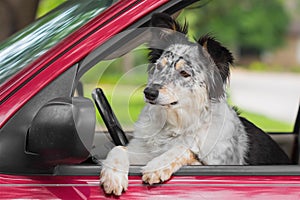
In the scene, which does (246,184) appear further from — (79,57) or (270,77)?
(270,77)

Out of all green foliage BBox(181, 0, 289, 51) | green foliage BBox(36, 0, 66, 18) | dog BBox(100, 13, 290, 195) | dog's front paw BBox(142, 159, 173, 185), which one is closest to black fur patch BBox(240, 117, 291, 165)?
dog BBox(100, 13, 290, 195)

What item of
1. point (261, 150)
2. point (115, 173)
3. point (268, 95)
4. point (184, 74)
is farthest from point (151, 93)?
point (268, 95)

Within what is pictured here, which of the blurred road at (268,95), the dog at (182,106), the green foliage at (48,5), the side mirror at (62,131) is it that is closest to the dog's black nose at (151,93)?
the dog at (182,106)

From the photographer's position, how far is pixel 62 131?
229cm

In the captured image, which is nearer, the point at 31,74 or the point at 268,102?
the point at 31,74

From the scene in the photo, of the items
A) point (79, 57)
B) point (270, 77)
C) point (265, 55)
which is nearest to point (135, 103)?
point (79, 57)

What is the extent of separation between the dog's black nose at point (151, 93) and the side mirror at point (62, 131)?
11.3 inches

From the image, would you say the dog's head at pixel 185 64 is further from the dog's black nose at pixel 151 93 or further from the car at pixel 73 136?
the car at pixel 73 136

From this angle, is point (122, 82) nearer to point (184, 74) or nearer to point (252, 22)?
point (184, 74)

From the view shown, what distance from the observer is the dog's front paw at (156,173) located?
2.42 m

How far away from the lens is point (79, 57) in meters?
2.43

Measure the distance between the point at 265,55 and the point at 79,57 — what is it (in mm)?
44087

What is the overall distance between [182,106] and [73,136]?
0.55m

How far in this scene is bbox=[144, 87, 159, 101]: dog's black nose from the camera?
257cm
